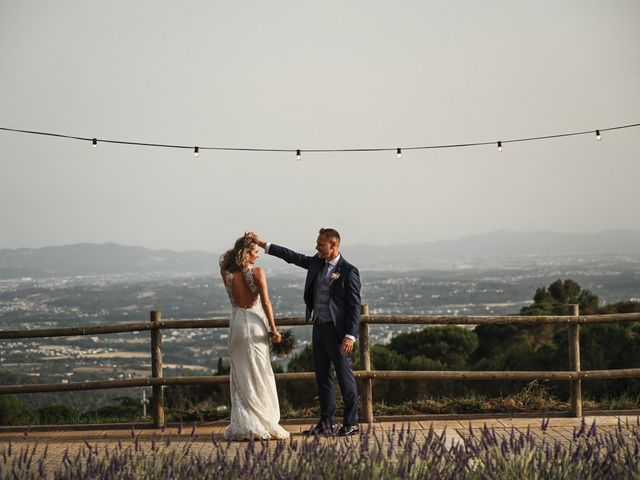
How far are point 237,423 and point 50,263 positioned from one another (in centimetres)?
5548

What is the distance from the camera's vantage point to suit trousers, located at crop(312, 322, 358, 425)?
7.88m

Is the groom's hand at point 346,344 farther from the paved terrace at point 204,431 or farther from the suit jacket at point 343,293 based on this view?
the paved terrace at point 204,431

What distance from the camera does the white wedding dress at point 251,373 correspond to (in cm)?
789

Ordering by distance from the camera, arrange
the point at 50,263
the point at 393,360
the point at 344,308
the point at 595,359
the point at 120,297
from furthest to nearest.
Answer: the point at 50,263 → the point at 120,297 → the point at 393,360 → the point at 595,359 → the point at 344,308

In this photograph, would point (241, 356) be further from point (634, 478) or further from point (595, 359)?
point (595, 359)

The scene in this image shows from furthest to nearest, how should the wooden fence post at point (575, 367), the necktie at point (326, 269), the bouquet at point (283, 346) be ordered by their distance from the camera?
the wooden fence post at point (575, 367) → the bouquet at point (283, 346) → the necktie at point (326, 269)

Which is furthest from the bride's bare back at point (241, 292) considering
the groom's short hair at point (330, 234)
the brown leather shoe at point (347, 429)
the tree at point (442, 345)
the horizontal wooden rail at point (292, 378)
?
the tree at point (442, 345)

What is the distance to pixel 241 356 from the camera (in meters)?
7.95

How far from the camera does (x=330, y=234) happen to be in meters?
7.79

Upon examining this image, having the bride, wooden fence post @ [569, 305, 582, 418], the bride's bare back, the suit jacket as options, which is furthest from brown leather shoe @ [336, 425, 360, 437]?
wooden fence post @ [569, 305, 582, 418]

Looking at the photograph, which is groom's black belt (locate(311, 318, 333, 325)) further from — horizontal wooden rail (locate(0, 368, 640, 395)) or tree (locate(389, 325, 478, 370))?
tree (locate(389, 325, 478, 370))

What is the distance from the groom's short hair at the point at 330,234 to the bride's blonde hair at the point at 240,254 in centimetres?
58

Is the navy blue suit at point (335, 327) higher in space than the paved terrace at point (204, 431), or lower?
higher

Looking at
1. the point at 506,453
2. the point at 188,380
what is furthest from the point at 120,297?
the point at 506,453
